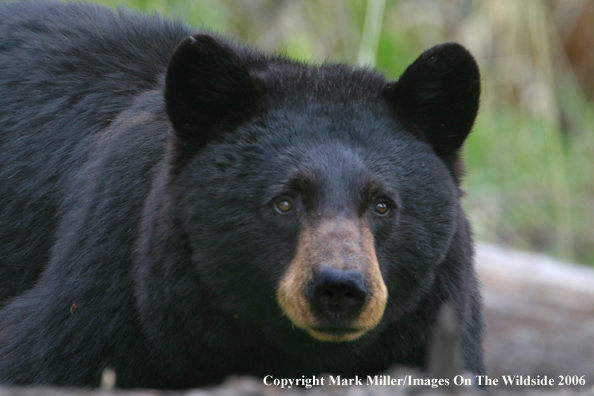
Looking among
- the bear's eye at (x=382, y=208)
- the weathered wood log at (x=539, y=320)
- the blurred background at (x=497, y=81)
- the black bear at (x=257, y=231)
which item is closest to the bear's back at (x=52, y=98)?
the black bear at (x=257, y=231)

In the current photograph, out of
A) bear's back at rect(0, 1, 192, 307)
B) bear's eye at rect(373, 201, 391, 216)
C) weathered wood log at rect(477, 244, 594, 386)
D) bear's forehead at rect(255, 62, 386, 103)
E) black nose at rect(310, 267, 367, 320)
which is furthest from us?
weathered wood log at rect(477, 244, 594, 386)

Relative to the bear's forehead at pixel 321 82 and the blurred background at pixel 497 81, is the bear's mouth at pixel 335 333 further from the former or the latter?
the blurred background at pixel 497 81

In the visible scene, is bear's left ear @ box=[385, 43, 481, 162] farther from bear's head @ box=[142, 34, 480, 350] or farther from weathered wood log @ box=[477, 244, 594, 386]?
weathered wood log @ box=[477, 244, 594, 386]

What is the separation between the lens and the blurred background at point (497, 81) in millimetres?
9469

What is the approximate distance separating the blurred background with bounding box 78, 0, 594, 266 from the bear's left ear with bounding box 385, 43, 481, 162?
15.7 feet

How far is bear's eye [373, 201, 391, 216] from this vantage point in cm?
383

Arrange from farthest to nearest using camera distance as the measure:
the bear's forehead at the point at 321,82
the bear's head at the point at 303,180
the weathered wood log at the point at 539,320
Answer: the weathered wood log at the point at 539,320
the bear's forehead at the point at 321,82
the bear's head at the point at 303,180

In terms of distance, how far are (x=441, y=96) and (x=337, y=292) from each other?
131cm

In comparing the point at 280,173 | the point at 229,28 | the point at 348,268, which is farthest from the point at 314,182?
the point at 229,28

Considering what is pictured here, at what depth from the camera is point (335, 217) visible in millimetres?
3654

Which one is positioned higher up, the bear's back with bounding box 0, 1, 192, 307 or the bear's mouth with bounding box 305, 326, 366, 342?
the bear's back with bounding box 0, 1, 192, 307

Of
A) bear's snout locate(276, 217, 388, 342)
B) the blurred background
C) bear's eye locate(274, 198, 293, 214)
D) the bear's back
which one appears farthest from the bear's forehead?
the blurred background

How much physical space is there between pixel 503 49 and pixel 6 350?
324 inches

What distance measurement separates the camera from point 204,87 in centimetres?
401
